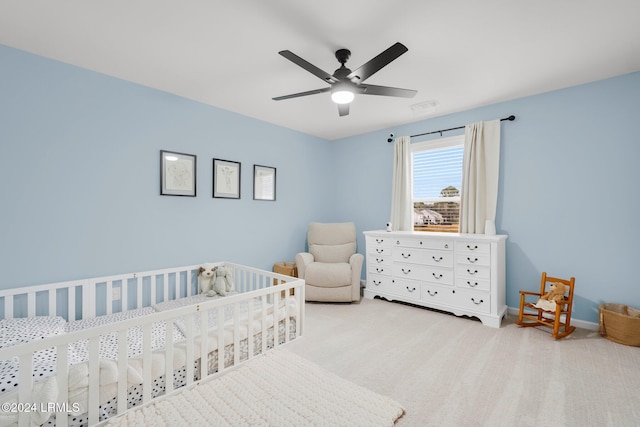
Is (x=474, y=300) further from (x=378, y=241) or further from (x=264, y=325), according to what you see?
(x=264, y=325)

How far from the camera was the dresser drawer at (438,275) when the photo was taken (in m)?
3.31

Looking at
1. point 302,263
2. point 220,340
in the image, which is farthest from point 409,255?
point 220,340

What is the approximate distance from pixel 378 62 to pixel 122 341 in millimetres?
2216

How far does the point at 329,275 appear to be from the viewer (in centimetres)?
369

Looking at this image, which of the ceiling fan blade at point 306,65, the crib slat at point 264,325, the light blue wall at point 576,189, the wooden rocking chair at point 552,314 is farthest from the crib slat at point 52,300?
the light blue wall at point 576,189

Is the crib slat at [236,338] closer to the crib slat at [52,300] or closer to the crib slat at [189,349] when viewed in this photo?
the crib slat at [189,349]

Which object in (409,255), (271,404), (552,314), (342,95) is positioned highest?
(342,95)

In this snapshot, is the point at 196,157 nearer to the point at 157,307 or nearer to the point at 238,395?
the point at 157,307

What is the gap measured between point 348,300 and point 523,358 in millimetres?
1876

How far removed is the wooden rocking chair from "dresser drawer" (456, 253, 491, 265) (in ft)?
1.45

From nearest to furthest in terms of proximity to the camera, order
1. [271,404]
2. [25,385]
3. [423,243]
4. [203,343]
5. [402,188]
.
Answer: [25,385], [271,404], [203,343], [423,243], [402,188]

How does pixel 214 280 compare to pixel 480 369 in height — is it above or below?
above

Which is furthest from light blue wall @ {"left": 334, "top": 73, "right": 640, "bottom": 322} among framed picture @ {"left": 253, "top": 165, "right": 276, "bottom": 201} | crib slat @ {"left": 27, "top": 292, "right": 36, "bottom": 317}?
crib slat @ {"left": 27, "top": 292, "right": 36, "bottom": 317}

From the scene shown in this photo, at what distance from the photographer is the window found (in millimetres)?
3828
